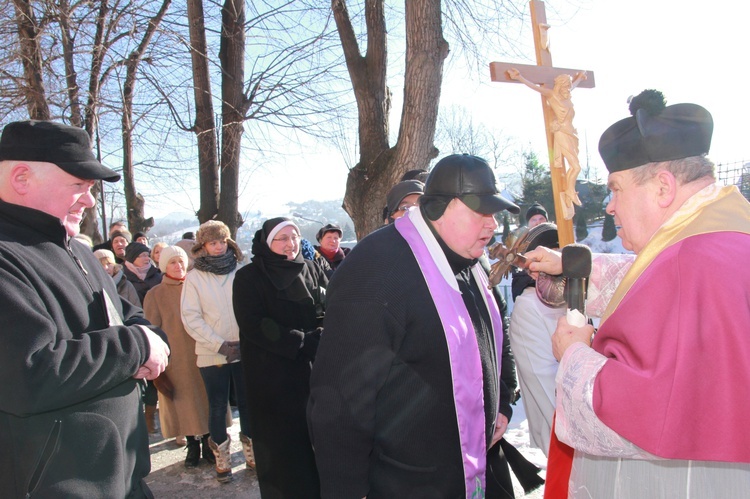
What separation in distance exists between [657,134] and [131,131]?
36.9 ft

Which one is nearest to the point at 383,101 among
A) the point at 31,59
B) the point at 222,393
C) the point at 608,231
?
the point at 222,393

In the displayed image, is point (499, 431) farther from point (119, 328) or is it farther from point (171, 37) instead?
point (171, 37)

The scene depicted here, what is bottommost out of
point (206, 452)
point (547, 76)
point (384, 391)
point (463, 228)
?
point (206, 452)

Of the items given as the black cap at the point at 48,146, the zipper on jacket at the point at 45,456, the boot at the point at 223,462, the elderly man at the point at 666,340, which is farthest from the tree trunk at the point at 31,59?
the elderly man at the point at 666,340

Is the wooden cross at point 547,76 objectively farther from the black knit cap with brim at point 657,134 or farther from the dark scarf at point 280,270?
the black knit cap with brim at point 657,134

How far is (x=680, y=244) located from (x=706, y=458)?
55cm

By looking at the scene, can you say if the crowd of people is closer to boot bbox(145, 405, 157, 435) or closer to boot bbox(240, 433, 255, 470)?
boot bbox(240, 433, 255, 470)

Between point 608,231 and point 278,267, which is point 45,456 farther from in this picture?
point 608,231

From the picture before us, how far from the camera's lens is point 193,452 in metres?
4.68

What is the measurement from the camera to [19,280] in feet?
5.55

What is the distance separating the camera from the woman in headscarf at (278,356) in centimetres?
355

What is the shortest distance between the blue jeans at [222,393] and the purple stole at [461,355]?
9.24 feet

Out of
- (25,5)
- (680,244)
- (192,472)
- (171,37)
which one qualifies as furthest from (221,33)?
(680,244)

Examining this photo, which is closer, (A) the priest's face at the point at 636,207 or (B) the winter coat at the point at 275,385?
(A) the priest's face at the point at 636,207
